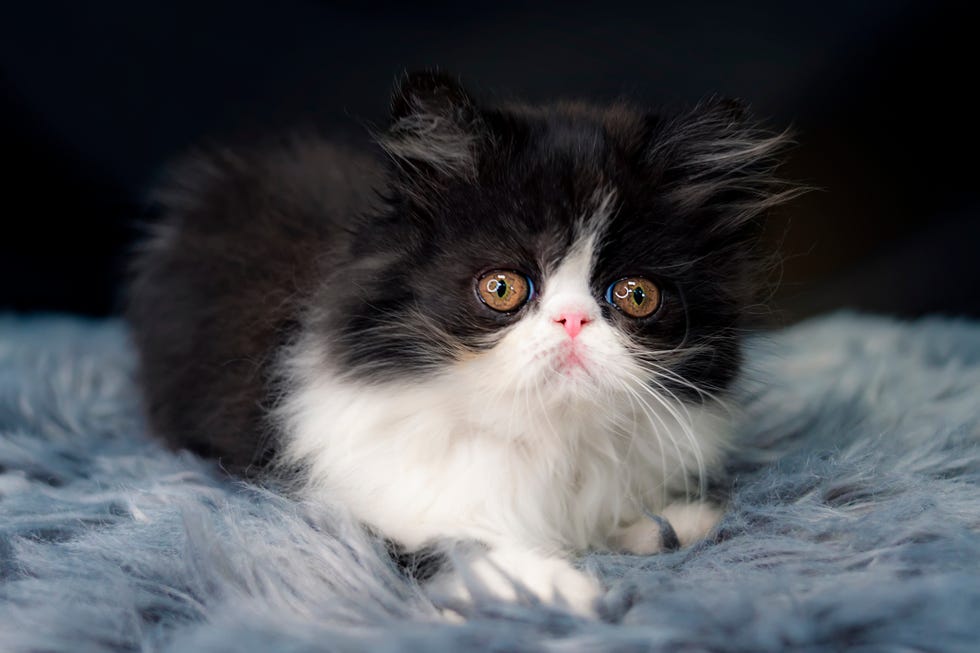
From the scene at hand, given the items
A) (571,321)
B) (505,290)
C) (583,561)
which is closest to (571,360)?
(571,321)

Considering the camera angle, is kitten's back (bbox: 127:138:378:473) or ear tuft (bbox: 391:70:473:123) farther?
kitten's back (bbox: 127:138:378:473)

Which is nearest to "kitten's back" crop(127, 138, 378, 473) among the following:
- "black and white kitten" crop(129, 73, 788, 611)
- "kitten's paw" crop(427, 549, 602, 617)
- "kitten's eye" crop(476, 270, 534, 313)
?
"black and white kitten" crop(129, 73, 788, 611)

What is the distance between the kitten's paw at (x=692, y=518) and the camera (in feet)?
5.35

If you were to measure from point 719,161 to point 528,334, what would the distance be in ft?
1.67

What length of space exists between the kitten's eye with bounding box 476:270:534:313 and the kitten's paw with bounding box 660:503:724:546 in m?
0.47

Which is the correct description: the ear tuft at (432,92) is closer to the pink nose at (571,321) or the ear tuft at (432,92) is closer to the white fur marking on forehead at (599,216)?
the white fur marking on forehead at (599,216)

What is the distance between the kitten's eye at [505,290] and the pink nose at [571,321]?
0.28 ft

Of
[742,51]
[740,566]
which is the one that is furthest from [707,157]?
[742,51]

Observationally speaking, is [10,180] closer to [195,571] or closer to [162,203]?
[162,203]

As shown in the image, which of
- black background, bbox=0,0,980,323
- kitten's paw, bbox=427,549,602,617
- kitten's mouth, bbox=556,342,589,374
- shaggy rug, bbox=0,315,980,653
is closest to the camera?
shaggy rug, bbox=0,315,980,653

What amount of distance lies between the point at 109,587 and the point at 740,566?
0.90 meters

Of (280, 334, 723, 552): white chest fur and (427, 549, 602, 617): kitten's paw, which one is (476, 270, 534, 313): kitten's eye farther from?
(427, 549, 602, 617): kitten's paw

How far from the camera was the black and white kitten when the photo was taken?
58.3 inches

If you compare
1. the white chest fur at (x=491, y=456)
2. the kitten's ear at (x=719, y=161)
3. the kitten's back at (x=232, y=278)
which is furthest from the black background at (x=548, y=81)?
the white chest fur at (x=491, y=456)
